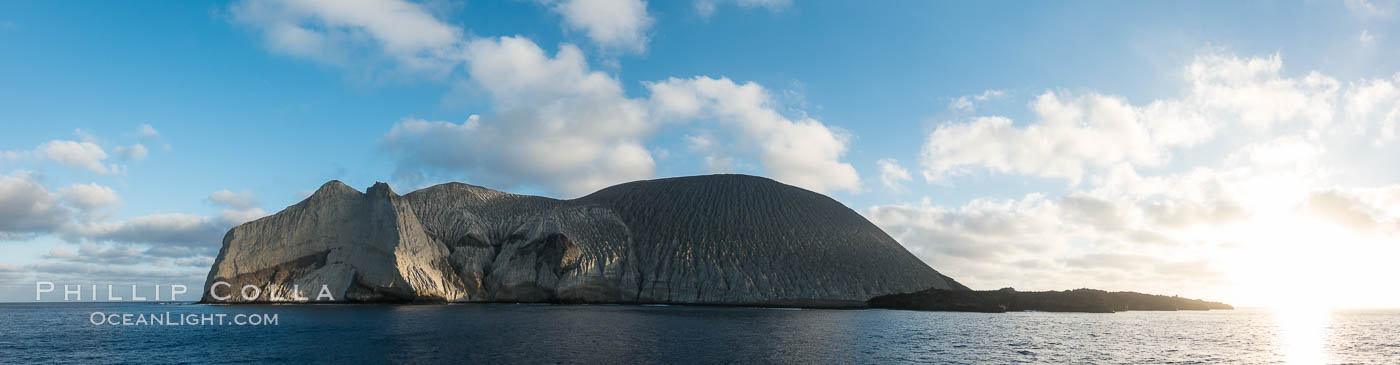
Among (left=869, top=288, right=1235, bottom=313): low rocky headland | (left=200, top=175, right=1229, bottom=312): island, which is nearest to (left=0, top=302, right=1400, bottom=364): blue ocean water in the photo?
(left=200, top=175, right=1229, bottom=312): island

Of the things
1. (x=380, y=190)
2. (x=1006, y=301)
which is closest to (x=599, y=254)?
(x=380, y=190)

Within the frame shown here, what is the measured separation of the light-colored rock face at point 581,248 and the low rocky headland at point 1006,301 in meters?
11.7

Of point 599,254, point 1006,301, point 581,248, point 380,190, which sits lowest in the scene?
point 1006,301

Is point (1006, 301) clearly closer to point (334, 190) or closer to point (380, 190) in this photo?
point (380, 190)

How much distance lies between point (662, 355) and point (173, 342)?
3591 centimetres

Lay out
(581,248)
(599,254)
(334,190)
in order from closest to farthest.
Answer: (334,190)
(581,248)
(599,254)

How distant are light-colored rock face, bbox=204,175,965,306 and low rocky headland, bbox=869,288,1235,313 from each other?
1166 cm

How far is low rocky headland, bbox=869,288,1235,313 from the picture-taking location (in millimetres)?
137250

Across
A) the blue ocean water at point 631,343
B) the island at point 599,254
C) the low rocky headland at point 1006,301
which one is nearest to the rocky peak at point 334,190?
the island at point 599,254

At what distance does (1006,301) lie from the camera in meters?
143

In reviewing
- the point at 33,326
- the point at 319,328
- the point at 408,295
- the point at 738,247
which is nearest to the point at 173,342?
the point at 319,328

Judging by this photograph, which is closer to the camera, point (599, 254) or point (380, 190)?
point (380, 190)

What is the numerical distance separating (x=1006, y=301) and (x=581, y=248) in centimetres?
8257

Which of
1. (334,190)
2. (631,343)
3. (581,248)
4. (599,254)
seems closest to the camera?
(631,343)
